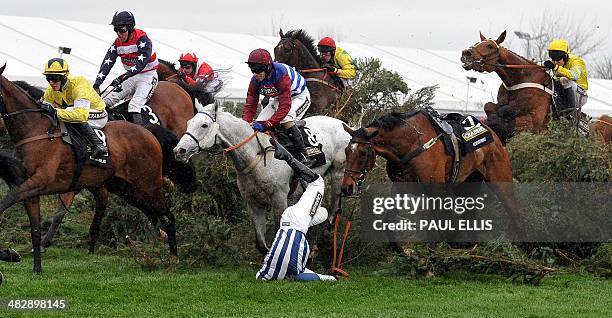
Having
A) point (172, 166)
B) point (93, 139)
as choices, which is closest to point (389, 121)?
point (172, 166)

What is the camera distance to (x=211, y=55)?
2455 cm

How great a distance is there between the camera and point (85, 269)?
11562mm

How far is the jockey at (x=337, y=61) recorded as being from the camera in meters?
15.5

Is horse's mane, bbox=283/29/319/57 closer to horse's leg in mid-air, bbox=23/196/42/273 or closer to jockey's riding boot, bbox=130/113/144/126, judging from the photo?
jockey's riding boot, bbox=130/113/144/126

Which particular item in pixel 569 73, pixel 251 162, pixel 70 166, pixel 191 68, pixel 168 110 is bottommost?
pixel 70 166

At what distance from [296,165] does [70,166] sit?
2.45m

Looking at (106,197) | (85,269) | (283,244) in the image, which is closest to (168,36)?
(106,197)

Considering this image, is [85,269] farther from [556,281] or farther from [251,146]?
[556,281]

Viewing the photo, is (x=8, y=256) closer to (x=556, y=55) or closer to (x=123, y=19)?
(x=123, y=19)

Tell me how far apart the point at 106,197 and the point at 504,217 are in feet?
15.8

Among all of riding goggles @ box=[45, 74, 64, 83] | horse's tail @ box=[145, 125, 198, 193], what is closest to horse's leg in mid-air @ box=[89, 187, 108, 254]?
horse's tail @ box=[145, 125, 198, 193]

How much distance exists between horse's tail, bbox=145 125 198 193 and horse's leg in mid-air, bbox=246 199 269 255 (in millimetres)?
1549

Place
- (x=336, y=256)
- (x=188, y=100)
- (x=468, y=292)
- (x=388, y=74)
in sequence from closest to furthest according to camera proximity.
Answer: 1. (x=468, y=292)
2. (x=336, y=256)
3. (x=188, y=100)
4. (x=388, y=74)

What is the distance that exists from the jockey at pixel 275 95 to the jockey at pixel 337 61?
326 cm
